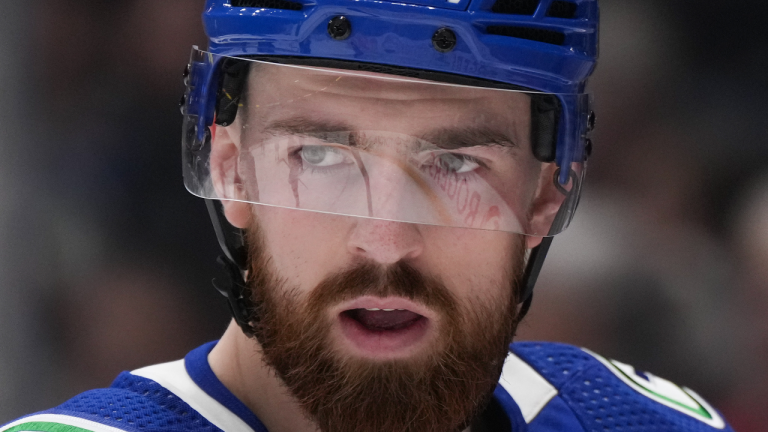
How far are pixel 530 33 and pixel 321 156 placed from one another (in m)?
0.42

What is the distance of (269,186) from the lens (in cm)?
139

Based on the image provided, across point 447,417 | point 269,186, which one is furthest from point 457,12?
point 447,417

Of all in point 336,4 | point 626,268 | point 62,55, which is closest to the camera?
point 336,4

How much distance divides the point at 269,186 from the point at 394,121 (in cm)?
24

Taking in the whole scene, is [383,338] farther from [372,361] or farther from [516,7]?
[516,7]

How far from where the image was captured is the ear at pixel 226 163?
145 centimetres

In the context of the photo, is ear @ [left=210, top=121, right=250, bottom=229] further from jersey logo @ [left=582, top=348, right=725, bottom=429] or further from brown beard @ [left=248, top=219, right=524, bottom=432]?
jersey logo @ [left=582, top=348, right=725, bottom=429]

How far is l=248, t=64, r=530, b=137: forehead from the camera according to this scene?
1.33 metres

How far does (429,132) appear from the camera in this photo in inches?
52.8

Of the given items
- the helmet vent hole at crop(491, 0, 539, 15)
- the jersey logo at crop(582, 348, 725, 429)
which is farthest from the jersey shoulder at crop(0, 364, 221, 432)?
the jersey logo at crop(582, 348, 725, 429)

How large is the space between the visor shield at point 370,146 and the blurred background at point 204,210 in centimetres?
78

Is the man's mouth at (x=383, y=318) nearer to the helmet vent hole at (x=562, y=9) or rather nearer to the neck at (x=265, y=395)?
the neck at (x=265, y=395)

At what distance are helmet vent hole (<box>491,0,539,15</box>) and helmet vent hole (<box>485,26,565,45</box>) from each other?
26mm

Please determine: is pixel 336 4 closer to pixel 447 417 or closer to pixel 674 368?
pixel 447 417
